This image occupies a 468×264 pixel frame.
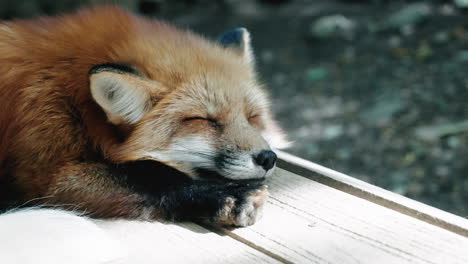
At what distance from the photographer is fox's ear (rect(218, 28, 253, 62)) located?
2916 millimetres

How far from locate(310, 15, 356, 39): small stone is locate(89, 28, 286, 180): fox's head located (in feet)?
15.4

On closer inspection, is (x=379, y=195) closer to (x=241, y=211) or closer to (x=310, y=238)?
(x=310, y=238)

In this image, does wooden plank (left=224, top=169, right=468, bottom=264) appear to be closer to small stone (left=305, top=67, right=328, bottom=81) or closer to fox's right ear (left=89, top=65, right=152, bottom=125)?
fox's right ear (left=89, top=65, right=152, bottom=125)

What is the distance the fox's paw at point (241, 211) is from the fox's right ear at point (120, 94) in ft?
1.61

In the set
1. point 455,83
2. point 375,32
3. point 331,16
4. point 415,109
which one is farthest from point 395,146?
point 331,16

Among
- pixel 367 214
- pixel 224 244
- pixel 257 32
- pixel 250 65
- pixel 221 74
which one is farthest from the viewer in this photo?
pixel 257 32

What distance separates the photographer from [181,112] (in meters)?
2.36

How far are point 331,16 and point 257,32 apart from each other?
0.91 metres

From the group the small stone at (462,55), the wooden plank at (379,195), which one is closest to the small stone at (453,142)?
the small stone at (462,55)

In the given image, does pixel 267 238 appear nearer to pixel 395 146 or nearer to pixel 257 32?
pixel 395 146

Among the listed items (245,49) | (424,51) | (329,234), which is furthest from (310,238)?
A: (424,51)

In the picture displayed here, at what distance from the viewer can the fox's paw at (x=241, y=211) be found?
218cm

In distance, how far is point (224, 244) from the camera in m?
Result: 2.06

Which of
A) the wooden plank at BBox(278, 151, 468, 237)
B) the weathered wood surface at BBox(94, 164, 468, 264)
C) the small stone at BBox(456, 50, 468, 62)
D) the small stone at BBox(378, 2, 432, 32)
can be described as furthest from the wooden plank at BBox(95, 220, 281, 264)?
the small stone at BBox(378, 2, 432, 32)
